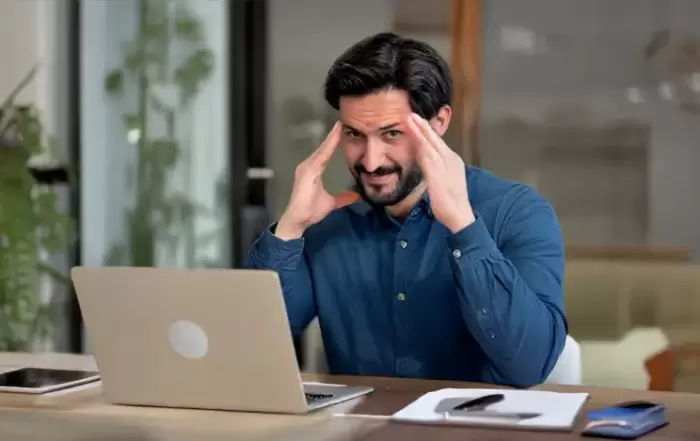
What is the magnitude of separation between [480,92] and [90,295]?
217 centimetres

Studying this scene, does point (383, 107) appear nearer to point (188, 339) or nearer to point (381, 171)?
point (381, 171)

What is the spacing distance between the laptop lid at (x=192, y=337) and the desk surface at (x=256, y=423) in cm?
3

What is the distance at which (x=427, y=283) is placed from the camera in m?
1.92

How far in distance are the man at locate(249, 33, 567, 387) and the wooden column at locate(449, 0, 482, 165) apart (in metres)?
1.40

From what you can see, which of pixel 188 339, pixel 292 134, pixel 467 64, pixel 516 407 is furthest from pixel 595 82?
pixel 188 339

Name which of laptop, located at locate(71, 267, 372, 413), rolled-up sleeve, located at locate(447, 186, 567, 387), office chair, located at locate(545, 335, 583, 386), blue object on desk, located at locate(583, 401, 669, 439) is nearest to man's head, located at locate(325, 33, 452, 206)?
rolled-up sleeve, located at locate(447, 186, 567, 387)

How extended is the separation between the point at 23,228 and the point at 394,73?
1.71 meters

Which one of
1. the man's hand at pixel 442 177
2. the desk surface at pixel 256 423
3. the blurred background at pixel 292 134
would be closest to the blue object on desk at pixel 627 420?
the desk surface at pixel 256 423

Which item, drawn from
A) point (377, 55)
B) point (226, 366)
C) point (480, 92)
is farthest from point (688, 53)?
point (226, 366)

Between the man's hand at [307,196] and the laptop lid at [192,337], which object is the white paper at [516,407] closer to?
the laptop lid at [192,337]

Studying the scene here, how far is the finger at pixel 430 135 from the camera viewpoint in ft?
5.80

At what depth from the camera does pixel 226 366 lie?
1.38 metres

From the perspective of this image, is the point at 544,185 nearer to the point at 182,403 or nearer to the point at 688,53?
the point at 688,53

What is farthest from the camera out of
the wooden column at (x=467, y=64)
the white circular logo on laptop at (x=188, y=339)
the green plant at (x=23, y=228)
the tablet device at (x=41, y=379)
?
the wooden column at (x=467, y=64)
